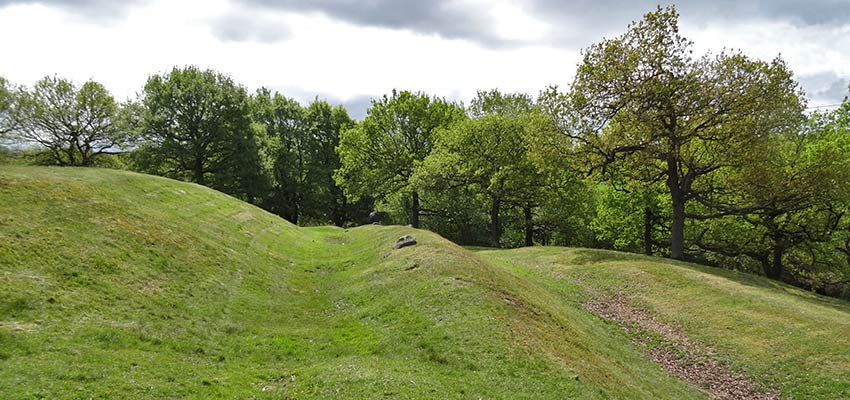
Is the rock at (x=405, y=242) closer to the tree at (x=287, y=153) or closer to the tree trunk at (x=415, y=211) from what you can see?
the tree trunk at (x=415, y=211)

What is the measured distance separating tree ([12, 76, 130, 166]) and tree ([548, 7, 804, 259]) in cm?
7322

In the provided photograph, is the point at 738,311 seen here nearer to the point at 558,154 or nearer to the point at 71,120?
the point at 558,154

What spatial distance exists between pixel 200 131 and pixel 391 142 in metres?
34.1

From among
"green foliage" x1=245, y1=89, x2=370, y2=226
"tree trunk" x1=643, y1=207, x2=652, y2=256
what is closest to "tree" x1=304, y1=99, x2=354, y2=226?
"green foliage" x1=245, y1=89, x2=370, y2=226

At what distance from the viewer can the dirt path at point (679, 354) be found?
19969 millimetres

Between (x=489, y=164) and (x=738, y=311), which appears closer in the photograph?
(x=738, y=311)

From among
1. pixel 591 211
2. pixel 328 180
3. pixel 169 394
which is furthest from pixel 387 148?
pixel 169 394

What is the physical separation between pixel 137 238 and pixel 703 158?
47.2m

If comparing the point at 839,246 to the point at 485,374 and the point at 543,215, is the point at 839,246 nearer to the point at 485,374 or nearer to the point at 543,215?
the point at 543,215

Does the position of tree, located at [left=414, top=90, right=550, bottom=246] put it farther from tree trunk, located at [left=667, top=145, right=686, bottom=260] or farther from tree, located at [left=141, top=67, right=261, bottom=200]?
tree, located at [left=141, top=67, right=261, bottom=200]

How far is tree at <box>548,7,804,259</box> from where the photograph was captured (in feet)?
119

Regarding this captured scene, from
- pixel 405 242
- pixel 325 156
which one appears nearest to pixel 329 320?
pixel 405 242

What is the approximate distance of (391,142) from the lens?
219ft

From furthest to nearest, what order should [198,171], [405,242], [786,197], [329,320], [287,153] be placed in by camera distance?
[287,153]
[198,171]
[786,197]
[405,242]
[329,320]
